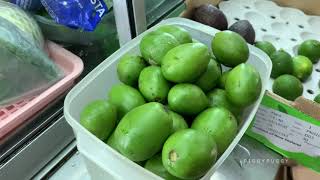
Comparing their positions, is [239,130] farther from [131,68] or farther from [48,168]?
[48,168]

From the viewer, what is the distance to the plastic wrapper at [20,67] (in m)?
0.65

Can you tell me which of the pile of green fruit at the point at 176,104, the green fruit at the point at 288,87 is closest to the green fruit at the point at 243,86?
the pile of green fruit at the point at 176,104

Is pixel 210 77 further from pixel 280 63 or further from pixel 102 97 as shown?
pixel 280 63

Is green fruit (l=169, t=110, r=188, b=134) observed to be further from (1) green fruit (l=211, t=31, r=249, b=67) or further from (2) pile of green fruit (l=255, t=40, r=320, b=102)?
(2) pile of green fruit (l=255, t=40, r=320, b=102)

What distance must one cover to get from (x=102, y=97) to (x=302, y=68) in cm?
50

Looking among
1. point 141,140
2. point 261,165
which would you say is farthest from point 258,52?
point 141,140

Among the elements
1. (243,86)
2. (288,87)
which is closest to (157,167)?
(243,86)

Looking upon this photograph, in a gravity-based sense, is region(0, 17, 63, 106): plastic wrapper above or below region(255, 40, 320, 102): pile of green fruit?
above

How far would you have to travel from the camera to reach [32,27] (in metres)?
0.73

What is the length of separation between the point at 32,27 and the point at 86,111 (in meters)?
0.29

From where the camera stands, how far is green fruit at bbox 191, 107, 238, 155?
1.66 feet

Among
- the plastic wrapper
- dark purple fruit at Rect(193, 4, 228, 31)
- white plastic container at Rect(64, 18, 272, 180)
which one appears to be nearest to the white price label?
white plastic container at Rect(64, 18, 272, 180)

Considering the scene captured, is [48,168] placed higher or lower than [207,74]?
lower

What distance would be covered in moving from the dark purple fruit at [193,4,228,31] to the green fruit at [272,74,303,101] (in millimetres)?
208
